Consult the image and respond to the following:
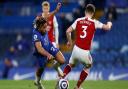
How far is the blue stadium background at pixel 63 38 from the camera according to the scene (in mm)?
28328

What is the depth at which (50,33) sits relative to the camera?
19.6m

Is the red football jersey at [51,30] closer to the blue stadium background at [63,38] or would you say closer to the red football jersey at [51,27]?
the red football jersey at [51,27]

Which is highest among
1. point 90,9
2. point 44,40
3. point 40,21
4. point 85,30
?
point 90,9

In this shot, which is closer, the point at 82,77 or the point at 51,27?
the point at 82,77

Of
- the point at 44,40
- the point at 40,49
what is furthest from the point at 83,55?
the point at 40,49

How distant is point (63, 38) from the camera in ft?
105

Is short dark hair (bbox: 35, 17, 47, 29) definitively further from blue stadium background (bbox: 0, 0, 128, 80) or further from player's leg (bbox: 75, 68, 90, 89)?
blue stadium background (bbox: 0, 0, 128, 80)

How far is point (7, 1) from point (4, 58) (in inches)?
270

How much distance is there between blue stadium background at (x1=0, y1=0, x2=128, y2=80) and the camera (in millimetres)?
28328

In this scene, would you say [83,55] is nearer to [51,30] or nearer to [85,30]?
[85,30]

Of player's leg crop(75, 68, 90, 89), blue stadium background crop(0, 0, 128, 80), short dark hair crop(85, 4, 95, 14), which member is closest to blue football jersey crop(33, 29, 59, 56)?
player's leg crop(75, 68, 90, 89)

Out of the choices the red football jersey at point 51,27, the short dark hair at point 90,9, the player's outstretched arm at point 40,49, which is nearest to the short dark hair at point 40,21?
the player's outstretched arm at point 40,49

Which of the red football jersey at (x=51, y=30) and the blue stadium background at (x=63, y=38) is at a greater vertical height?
the red football jersey at (x=51, y=30)

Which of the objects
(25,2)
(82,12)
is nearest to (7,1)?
(25,2)
